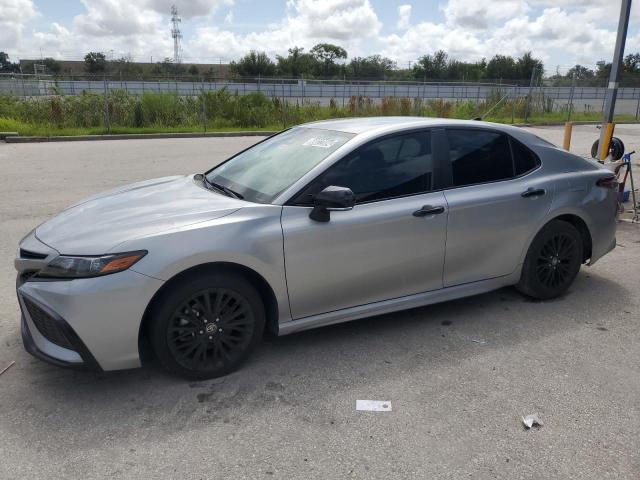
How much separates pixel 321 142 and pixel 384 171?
53cm

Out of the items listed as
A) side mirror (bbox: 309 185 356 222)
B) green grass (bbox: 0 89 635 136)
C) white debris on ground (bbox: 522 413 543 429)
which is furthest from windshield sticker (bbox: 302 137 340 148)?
green grass (bbox: 0 89 635 136)

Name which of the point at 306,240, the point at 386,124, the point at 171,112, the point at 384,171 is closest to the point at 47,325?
the point at 306,240

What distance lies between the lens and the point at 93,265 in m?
3.03

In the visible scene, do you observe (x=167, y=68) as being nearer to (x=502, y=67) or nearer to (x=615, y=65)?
(x=615, y=65)

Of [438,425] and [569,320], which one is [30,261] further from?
[569,320]

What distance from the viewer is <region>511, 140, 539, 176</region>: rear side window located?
446cm

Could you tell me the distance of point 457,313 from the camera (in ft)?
14.8

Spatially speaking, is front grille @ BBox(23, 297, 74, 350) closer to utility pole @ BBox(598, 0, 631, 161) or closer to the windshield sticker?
the windshield sticker

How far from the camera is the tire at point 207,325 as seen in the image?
319 centimetres

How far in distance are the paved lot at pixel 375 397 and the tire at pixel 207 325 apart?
150mm

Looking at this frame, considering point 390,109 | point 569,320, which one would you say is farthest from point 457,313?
point 390,109

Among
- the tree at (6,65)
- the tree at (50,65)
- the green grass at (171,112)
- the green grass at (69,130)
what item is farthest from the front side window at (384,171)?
the tree at (6,65)

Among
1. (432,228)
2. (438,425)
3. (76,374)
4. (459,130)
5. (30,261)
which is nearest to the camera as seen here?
(438,425)

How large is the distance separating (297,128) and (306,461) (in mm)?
2846
